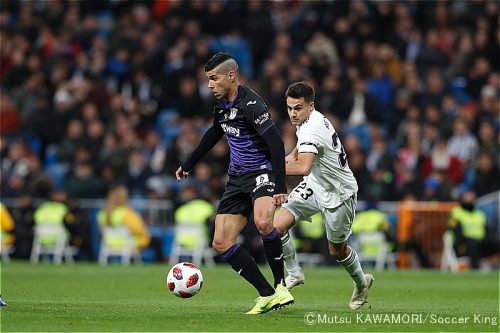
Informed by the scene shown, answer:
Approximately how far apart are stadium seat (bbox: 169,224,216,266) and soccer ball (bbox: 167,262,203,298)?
1103 centimetres

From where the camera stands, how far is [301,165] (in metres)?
10.9

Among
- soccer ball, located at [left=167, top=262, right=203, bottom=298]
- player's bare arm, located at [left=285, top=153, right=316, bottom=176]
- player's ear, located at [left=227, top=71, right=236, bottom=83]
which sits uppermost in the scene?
player's ear, located at [left=227, top=71, right=236, bottom=83]

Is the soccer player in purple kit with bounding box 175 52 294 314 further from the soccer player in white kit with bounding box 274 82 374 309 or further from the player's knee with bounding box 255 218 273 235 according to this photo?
the soccer player in white kit with bounding box 274 82 374 309

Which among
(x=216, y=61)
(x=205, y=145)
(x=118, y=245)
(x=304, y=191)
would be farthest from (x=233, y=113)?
(x=118, y=245)

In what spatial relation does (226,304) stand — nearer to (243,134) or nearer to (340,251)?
(340,251)

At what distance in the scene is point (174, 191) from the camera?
23.8 meters

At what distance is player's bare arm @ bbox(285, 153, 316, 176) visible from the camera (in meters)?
10.8

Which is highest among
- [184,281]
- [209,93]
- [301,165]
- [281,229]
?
[209,93]

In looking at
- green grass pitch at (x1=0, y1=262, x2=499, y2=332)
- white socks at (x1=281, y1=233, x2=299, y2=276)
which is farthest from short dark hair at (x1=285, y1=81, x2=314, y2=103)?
green grass pitch at (x1=0, y1=262, x2=499, y2=332)

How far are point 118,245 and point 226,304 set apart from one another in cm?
1110

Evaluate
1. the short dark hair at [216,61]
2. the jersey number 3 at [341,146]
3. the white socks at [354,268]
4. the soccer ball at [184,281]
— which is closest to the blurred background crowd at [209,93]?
the white socks at [354,268]

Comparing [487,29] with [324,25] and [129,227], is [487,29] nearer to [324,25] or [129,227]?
[324,25]

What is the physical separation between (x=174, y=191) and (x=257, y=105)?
1306 cm

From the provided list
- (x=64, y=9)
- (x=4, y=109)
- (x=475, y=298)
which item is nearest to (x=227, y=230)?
(x=475, y=298)
